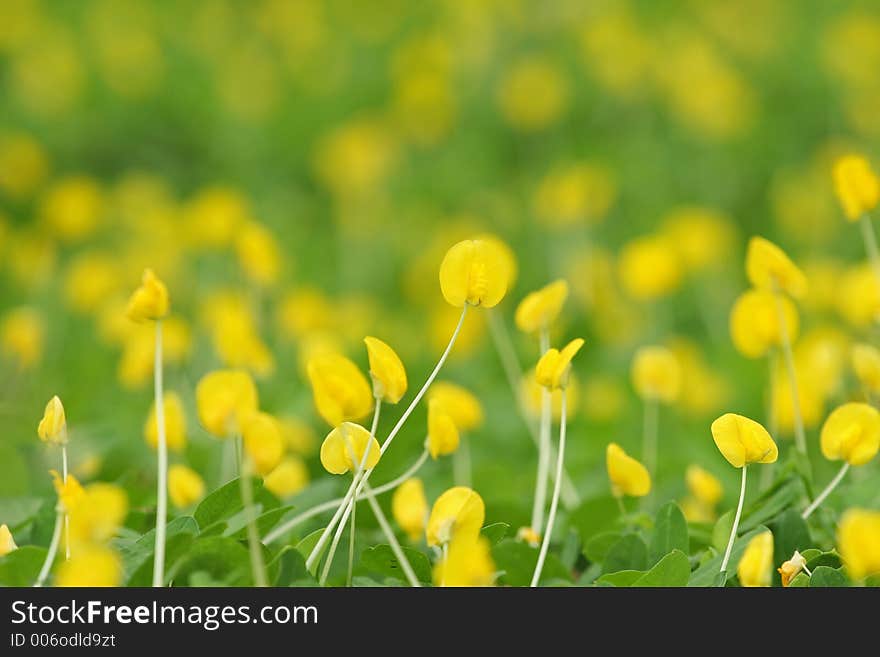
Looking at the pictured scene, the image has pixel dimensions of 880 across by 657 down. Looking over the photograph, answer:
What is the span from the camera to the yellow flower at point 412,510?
1117mm

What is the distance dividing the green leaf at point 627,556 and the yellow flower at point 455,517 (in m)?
0.16

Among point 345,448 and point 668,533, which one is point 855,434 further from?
point 345,448

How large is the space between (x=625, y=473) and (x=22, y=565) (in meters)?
0.50

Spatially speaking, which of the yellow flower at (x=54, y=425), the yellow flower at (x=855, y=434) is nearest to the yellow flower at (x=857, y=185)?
the yellow flower at (x=855, y=434)

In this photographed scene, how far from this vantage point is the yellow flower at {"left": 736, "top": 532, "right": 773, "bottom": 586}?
0.81m

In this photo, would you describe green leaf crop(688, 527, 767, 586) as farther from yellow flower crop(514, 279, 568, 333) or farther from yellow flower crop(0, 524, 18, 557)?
Answer: yellow flower crop(0, 524, 18, 557)

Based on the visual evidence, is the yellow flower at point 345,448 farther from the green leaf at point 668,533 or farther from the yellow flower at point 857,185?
the yellow flower at point 857,185

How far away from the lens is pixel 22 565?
91 cm

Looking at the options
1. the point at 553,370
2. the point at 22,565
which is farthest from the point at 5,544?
the point at 553,370

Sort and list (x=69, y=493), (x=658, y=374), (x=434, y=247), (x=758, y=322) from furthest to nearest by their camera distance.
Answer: (x=434, y=247)
(x=658, y=374)
(x=758, y=322)
(x=69, y=493)

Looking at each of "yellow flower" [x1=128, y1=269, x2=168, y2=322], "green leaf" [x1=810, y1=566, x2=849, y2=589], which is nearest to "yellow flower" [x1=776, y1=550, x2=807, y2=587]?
"green leaf" [x1=810, y1=566, x2=849, y2=589]

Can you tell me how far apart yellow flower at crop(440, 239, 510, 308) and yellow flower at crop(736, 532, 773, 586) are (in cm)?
29

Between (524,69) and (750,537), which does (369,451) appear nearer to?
(750,537)

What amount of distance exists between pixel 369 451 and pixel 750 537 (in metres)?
0.33
